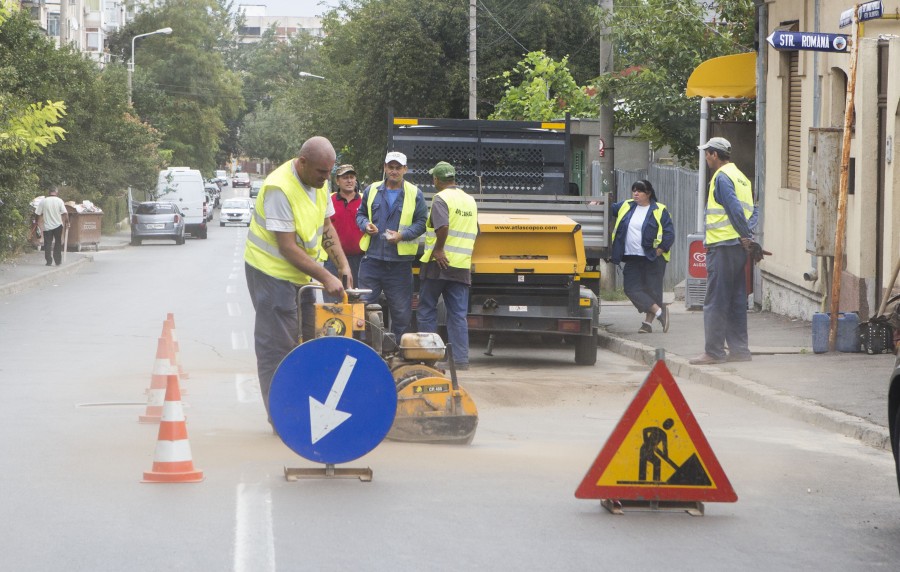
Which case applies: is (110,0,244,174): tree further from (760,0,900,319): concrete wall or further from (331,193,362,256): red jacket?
(331,193,362,256): red jacket

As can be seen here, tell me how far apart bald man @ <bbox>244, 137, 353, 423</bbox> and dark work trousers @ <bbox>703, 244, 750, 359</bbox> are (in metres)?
5.42

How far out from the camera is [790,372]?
1273 centimetres

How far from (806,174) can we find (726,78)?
10.8 ft

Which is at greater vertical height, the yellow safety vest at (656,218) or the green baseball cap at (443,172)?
the green baseball cap at (443,172)

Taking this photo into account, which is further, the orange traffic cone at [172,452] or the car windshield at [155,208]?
the car windshield at [155,208]

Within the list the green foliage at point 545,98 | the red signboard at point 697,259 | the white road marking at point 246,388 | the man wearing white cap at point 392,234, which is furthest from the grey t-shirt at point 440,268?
the green foliage at point 545,98

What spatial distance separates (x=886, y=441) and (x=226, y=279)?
21825mm

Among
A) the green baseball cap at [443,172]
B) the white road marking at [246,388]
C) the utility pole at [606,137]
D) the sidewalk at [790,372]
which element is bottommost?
the white road marking at [246,388]

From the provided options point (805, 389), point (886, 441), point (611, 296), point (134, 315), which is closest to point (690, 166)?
point (611, 296)

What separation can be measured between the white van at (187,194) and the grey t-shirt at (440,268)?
43.2 meters

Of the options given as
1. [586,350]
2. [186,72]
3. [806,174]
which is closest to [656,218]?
[806,174]

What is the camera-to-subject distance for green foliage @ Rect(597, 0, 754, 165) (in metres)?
24.6

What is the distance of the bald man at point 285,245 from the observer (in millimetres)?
8383

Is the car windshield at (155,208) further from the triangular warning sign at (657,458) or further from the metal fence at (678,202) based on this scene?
the triangular warning sign at (657,458)
